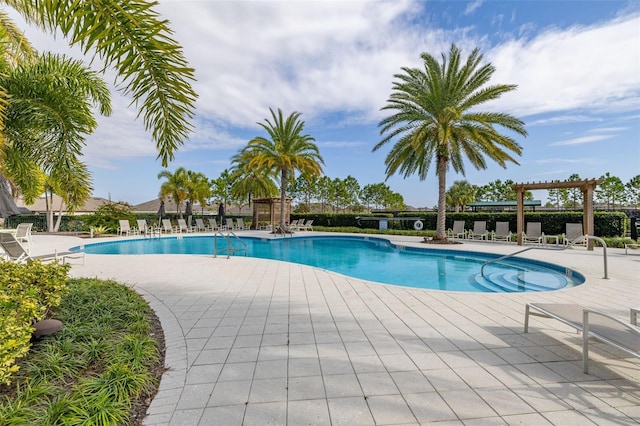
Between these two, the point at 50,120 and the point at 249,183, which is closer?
the point at 50,120

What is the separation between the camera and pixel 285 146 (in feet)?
62.4

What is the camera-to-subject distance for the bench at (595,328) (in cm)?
233

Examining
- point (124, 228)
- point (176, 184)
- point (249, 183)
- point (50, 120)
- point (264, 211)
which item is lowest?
point (124, 228)

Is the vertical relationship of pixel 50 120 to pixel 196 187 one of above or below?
below

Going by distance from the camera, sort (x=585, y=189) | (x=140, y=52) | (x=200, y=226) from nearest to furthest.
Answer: (x=140, y=52)
(x=585, y=189)
(x=200, y=226)

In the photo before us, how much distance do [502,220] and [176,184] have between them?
28.2m

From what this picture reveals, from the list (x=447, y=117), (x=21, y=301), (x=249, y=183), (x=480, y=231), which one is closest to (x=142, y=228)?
(x=249, y=183)

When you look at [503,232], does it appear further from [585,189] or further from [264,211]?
[264,211]

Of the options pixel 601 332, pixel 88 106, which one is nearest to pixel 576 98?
pixel 601 332

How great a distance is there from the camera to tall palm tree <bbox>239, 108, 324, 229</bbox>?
18.6 m

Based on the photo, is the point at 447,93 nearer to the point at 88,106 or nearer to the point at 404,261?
the point at 404,261

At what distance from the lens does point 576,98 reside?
1129 centimetres

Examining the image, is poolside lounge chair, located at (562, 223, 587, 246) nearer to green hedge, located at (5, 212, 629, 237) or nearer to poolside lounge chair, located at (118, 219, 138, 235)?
green hedge, located at (5, 212, 629, 237)

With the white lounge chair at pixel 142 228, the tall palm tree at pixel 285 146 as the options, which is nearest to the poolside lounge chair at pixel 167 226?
the white lounge chair at pixel 142 228
